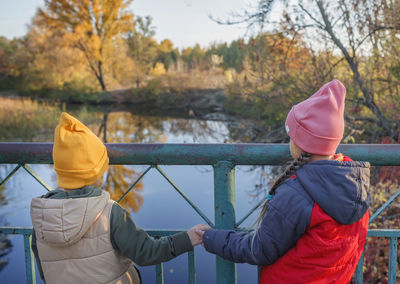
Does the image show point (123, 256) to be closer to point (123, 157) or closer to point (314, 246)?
point (123, 157)

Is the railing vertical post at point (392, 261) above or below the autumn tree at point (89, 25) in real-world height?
below

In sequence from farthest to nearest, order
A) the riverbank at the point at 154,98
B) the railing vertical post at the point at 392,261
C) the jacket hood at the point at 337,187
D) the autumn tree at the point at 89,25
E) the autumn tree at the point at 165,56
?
the autumn tree at the point at 165,56 → the autumn tree at the point at 89,25 → the riverbank at the point at 154,98 → the railing vertical post at the point at 392,261 → the jacket hood at the point at 337,187

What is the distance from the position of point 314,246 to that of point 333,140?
13.6 inches

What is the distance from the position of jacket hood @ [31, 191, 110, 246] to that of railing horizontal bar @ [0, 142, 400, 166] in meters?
0.30

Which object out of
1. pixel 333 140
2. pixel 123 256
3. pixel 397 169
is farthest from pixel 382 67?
pixel 123 256

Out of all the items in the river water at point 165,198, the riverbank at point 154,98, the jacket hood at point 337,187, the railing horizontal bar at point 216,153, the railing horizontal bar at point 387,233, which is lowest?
the river water at point 165,198

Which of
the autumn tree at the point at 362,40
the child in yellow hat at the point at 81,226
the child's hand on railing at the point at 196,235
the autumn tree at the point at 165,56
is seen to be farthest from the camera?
the autumn tree at the point at 165,56

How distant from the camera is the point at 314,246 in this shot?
1.04 meters

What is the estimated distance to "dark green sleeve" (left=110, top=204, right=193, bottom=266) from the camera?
46.5 inches

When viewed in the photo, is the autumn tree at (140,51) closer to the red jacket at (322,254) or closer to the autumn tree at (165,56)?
the autumn tree at (165,56)

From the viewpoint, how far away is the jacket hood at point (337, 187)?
3.27 ft

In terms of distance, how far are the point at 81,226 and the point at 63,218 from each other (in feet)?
0.21

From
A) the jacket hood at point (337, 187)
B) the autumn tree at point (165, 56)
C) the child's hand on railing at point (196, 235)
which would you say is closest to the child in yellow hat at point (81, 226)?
the child's hand on railing at point (196, 235)

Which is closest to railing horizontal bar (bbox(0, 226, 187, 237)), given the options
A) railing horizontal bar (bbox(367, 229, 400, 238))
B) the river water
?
railing horizontal bar (bbox(367, 229, 400, 238))
